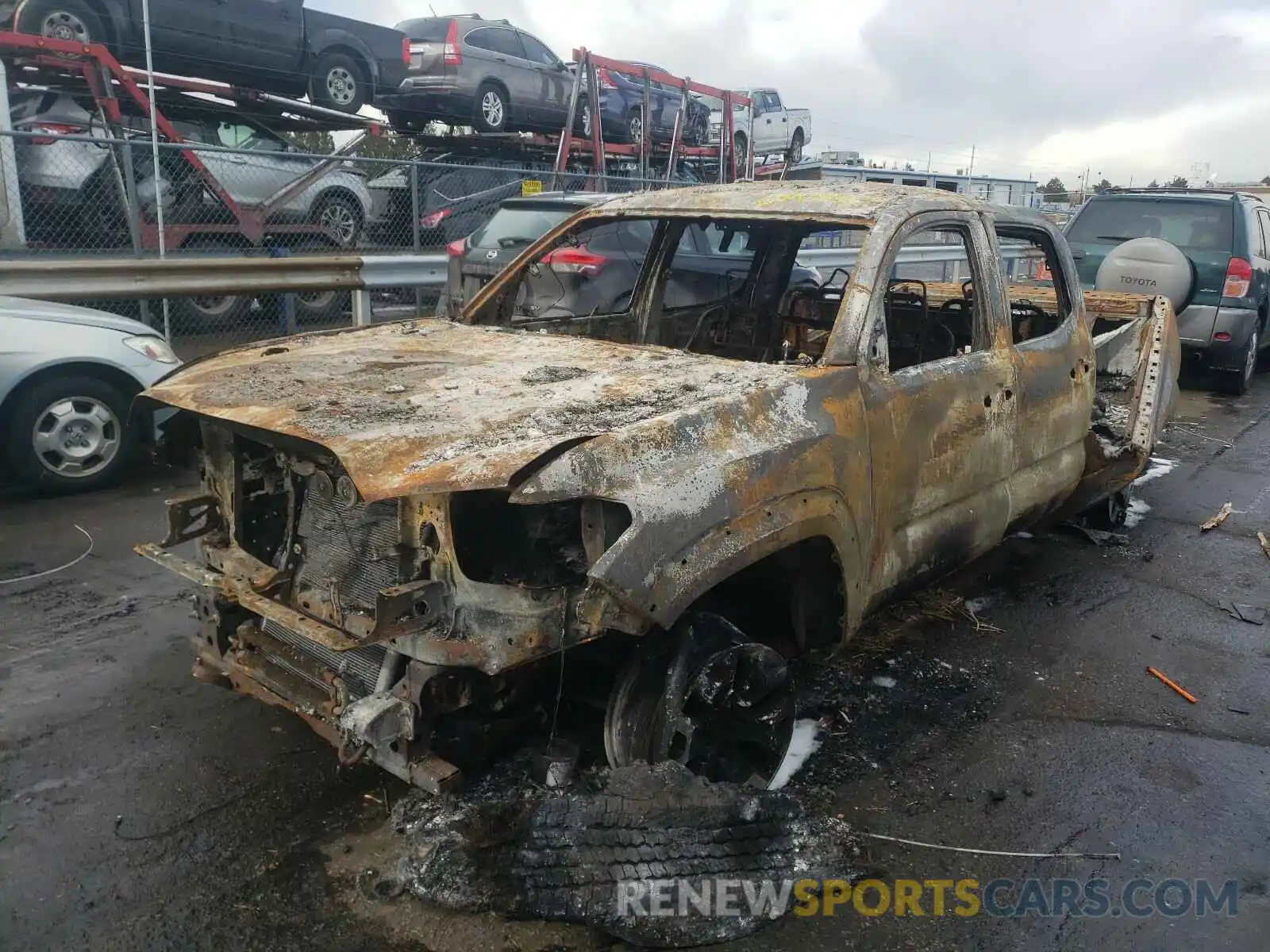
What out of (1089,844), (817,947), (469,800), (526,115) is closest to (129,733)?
(469,800)

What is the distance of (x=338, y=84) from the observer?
39.4 feet

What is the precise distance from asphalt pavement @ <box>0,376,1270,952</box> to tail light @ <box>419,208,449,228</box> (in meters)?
6.34

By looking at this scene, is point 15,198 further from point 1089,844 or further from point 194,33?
point 1089,844

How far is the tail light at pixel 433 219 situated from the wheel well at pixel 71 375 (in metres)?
5.24

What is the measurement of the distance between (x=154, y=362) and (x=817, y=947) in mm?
5208

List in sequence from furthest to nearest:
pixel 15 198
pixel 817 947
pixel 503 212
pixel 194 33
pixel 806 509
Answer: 1. pixel 194 33
2. pixel 503 212
3. pixel 15 198
4. pixel 806 509
5. pixel 817 947

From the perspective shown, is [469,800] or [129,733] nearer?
[469,800]

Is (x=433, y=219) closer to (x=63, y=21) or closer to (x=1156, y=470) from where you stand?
(x=63, y=21)

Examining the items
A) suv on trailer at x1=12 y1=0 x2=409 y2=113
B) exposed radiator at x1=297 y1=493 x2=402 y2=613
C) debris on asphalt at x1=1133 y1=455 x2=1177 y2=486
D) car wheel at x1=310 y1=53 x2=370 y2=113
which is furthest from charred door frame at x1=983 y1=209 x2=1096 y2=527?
car wheel at x1=310 y1=53 x2=370 y2=113

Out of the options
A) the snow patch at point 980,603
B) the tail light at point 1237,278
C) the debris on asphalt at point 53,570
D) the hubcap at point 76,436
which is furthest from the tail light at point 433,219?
the tail light at point 1237,278

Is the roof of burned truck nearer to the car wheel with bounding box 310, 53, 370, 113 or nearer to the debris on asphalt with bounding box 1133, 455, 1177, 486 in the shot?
the debris on asphalt with bounding box 1133, 455, 1177, 486

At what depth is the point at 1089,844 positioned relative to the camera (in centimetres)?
296

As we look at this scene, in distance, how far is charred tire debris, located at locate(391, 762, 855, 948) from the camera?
2.50 m

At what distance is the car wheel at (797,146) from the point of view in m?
21.0
